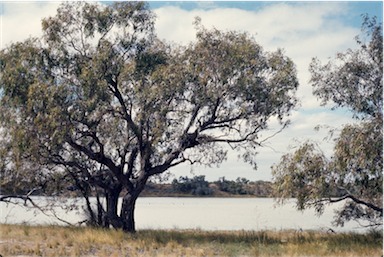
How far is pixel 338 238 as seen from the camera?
856 inches

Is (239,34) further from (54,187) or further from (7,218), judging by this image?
(7,218)

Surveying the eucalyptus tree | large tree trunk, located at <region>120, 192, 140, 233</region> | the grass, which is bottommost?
the grass

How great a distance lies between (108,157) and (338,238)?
10.3m

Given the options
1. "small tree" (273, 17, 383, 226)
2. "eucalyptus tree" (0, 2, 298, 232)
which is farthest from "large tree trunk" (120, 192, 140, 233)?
"small tree" (273, 17, 383, 226)

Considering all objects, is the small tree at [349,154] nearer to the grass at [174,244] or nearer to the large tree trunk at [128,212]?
the grass at [174,244]

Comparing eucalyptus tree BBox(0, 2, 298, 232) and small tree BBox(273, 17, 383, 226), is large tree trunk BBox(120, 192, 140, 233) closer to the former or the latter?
eucalyptus tree BBox(0, 2, 298, 232)

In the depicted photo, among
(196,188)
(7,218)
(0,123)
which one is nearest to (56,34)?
(0,123)

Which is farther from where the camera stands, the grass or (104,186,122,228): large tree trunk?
(104,186,122,228): large tree trunk

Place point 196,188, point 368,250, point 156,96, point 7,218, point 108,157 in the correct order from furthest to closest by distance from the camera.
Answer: point 196,188 → point 7,218 → point 108,157 → point 156,96 → point 368,250

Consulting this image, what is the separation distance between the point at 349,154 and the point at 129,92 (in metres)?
9.45

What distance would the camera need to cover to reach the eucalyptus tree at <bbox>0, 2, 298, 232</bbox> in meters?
21.7

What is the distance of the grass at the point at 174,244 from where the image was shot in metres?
18.5

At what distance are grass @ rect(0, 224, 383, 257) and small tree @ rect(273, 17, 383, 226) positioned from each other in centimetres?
158

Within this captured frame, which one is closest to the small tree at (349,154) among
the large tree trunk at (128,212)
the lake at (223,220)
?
the lake at (223,220)
